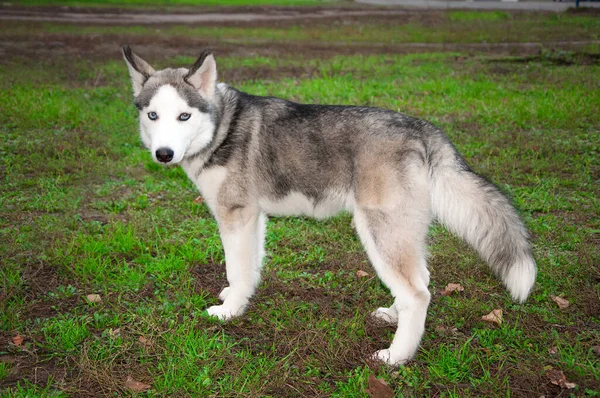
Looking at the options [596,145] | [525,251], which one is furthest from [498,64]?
[525,251]

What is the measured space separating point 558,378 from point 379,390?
1.16 m

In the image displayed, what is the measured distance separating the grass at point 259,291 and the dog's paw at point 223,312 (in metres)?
0.08

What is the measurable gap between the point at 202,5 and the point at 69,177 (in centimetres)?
2256

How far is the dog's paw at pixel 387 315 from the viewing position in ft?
14.8

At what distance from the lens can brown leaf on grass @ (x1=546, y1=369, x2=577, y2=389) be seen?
3557 mm

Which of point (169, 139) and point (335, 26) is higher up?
point (169, 139)

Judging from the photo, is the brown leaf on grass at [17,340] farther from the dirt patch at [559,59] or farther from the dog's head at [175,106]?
the dirt patch at [559,59]

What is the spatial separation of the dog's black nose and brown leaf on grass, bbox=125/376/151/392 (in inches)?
61.1

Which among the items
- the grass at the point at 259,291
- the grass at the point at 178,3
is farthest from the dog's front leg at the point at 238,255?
the grass at the point at 178,3

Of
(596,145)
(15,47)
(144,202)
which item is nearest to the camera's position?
(144,202)

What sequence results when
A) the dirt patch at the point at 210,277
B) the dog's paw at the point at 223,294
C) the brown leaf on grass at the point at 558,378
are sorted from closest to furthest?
the brown leaf on grass at the point at 558,378 → the dog's paw at the point at 223,294 → the dirt patch at the point at 210,277

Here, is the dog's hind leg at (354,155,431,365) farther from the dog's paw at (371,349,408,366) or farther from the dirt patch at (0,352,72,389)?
the dirt patch at (0,352,72,389)

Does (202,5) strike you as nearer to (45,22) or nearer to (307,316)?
(45,22)

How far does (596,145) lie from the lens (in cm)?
848
